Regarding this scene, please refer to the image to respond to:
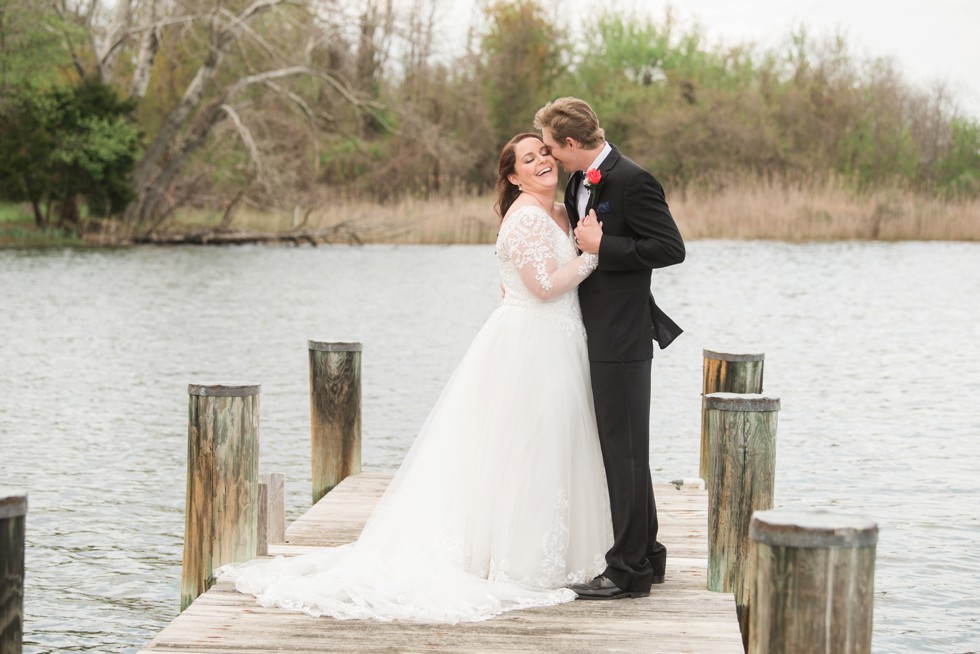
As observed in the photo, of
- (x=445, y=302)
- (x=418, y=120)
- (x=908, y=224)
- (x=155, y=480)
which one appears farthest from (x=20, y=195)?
(x=155, y=480)

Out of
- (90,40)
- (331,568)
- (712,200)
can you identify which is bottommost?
(331,568)

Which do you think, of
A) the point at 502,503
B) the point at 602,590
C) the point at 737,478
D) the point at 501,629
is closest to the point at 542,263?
the point at 502,503

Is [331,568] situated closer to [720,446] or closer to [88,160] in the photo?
Result: [720,446]

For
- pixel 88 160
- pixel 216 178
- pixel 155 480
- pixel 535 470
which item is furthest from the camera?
pixel 216 178

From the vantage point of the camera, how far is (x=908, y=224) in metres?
35.3

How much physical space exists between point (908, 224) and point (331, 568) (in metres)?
32.3

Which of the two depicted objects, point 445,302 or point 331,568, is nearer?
point 331,568

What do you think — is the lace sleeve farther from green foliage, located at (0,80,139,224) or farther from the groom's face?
green foliage, located at (0,80,139,224)

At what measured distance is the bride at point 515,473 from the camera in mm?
5355

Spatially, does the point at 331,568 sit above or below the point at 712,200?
below

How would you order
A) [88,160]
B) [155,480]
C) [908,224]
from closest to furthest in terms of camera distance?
[155,480]
[908,224]
[88,160]

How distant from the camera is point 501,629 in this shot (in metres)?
4.86

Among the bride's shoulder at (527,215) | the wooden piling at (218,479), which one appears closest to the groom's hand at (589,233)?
the bride's shoulder at (527,215)

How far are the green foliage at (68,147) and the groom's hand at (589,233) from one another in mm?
33823
